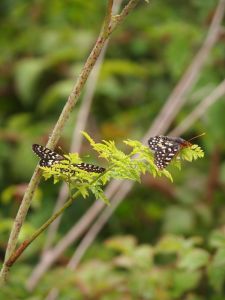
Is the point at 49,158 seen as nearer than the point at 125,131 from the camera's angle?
Yes

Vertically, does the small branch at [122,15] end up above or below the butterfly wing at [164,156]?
above

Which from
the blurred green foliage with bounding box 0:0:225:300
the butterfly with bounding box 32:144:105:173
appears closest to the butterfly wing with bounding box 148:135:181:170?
the butterfly with bounding box 32:144:105:173

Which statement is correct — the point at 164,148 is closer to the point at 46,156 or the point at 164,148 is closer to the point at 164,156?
the point at 164,156

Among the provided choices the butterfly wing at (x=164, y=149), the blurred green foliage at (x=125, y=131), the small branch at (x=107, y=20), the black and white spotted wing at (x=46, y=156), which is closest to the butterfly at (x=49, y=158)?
the black and white spotted wing at (x=46, y=156)

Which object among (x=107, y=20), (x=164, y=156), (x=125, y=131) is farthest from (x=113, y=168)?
(x=125, y=131)

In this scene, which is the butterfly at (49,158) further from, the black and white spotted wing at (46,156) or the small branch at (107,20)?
the small branch at (107,20)
